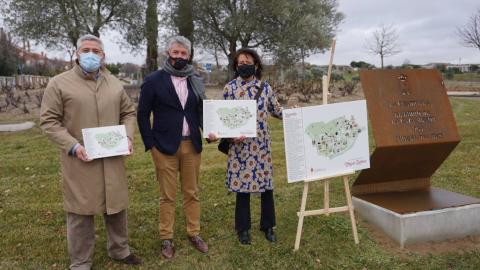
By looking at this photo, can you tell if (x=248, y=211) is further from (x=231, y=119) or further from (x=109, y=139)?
(x=109, y=139)

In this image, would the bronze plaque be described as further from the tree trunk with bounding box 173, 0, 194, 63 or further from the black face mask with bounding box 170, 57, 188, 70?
the tree trunk with bounding box 173, 0, 194, 63

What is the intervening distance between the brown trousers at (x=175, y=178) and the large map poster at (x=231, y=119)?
11.1 inches

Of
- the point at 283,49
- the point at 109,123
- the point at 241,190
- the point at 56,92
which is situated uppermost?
the point at 283,49

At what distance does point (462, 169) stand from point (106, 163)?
600 cm

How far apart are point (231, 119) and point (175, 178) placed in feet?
2.58

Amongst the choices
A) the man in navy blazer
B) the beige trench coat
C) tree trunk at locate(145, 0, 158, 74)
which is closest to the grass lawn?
the man in navy blazer

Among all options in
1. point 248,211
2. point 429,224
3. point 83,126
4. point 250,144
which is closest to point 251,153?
→ point 250,144

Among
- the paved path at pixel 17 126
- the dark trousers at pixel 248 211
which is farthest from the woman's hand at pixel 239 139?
the paved path at pixel 17 126

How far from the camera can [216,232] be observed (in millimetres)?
4621

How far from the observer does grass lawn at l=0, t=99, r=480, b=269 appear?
3.93m

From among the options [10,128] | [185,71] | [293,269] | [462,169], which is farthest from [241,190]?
[10,128]

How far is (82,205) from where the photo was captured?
339 cm

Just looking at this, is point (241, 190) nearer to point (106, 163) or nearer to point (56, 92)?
point (106, 163)

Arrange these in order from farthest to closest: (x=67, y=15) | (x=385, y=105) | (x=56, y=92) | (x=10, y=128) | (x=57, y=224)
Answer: (x=67, y=15) → (x=10, y=128) → (x=57, y=224) → (x=385, y=105) → (x=56, y=92)
